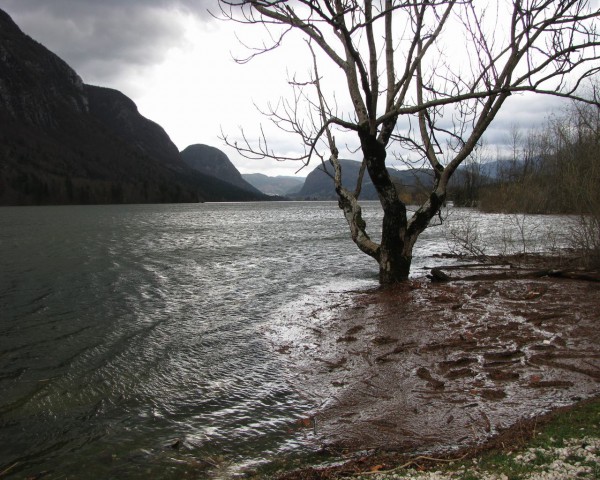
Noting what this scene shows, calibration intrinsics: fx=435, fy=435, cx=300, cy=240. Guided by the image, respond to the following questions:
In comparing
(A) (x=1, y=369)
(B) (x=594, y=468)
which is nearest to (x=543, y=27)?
(B) (x=594, y=468)

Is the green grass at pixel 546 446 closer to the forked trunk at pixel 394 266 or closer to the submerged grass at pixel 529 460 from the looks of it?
the submerged grass at pixel 529 460

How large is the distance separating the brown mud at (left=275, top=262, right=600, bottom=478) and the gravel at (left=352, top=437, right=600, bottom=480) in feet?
2.69

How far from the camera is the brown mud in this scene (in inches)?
207

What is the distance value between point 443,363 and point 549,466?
3.54 m

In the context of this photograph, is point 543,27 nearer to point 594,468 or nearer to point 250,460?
point 594,468

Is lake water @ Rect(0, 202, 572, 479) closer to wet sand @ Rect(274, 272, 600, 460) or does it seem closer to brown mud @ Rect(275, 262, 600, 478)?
wet sand @ Rect(274, 272, 600, 460)

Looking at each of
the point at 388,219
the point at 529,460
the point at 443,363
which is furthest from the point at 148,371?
the point at 388,219

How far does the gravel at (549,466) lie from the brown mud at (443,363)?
821 millimetres

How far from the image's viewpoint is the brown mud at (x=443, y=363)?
5.25 meters

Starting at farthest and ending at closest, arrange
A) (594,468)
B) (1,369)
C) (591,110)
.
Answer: (591,110), (1,369), (594,468)

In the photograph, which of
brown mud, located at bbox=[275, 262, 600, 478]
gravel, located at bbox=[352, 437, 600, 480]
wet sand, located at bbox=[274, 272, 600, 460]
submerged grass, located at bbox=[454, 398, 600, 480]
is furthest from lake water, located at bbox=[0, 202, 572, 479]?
submerged grass, located at bbox=[454, 398, 600, 480]

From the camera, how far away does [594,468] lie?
11.3 ft

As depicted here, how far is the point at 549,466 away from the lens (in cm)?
356

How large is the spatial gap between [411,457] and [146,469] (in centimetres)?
288
